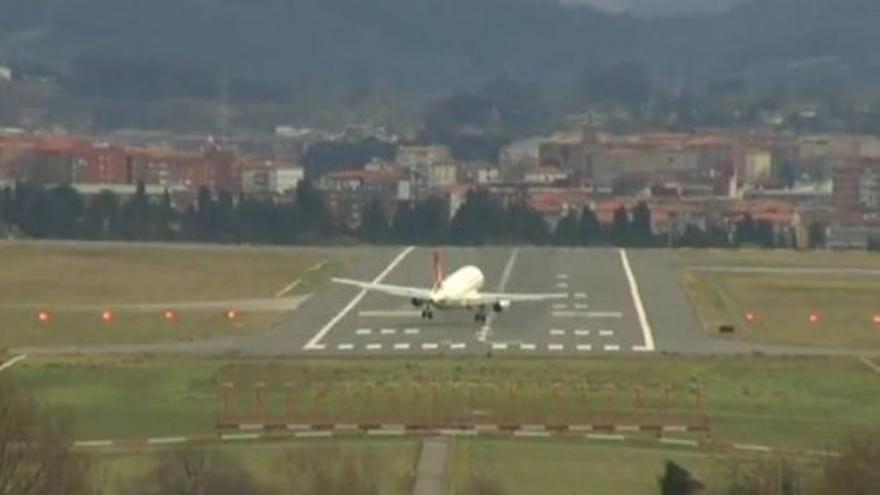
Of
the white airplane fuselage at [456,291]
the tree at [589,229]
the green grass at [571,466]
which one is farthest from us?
A: the tree at [589,229]

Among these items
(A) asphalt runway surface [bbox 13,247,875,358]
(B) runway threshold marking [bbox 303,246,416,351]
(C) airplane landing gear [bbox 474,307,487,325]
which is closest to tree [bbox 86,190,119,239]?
(B) runway threshold marking [bbox 303,246,416,351]

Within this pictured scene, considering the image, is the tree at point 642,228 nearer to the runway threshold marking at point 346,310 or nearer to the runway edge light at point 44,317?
the runway threshold marking at point 346,310

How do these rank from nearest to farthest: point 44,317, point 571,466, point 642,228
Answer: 1. point 571,466
2. point 44,317
3. point 642,228

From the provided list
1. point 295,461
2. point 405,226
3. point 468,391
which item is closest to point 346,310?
point 468,391

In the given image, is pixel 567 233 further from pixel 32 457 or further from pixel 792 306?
pixel 32 457

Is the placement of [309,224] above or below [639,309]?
below

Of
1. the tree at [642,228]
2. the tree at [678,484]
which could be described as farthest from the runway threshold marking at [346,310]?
the tree at [678,484]

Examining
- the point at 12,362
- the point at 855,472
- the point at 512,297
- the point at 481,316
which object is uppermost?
the point at 855,472
